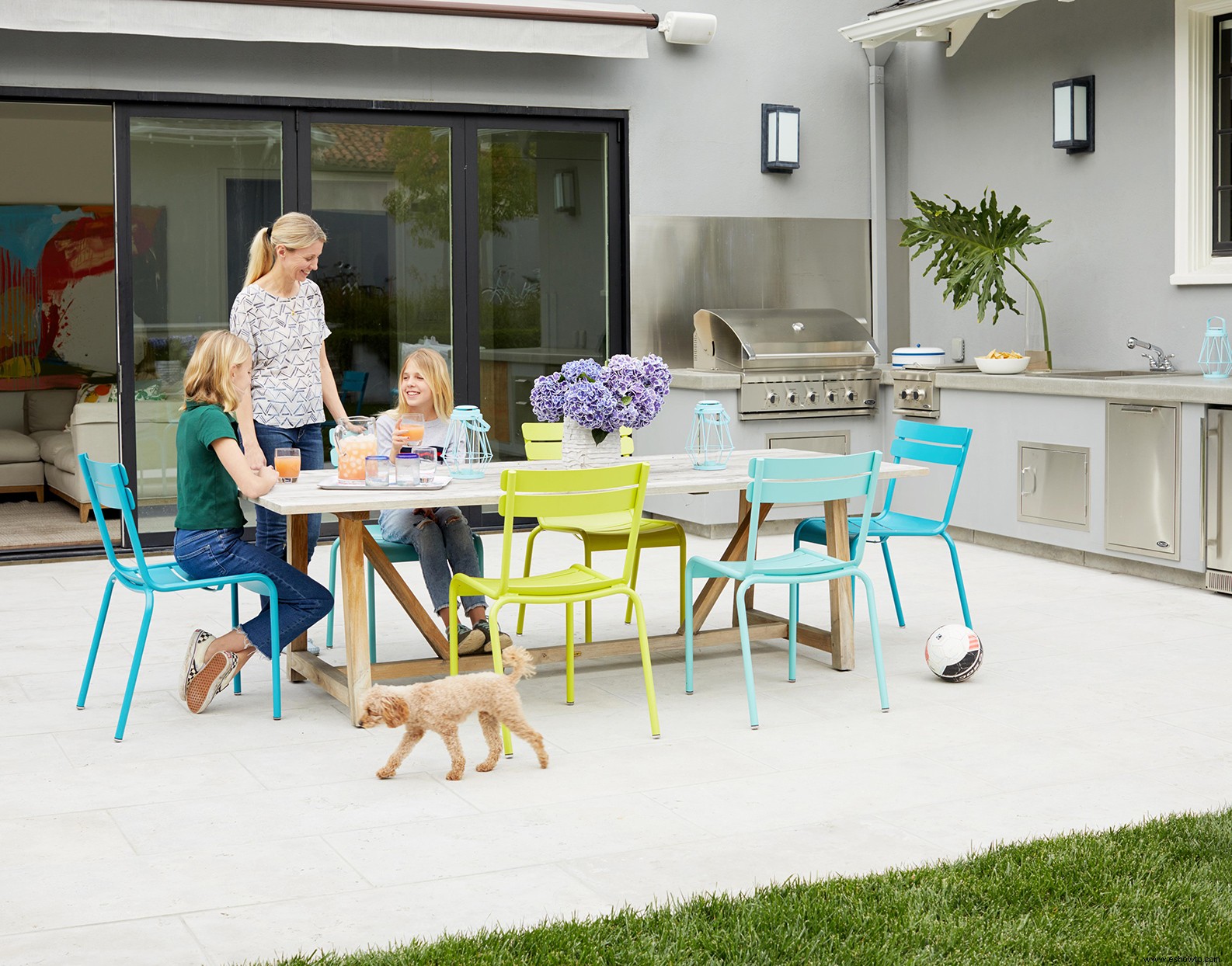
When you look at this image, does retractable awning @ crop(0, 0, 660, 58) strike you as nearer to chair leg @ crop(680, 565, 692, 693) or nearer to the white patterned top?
the white patterned top

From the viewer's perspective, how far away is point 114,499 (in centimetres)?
437

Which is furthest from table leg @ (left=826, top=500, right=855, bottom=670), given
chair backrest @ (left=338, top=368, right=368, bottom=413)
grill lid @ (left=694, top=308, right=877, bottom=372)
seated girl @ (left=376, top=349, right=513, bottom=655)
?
chair backrest @ (left=338, top=368, right=368, bottom=413)

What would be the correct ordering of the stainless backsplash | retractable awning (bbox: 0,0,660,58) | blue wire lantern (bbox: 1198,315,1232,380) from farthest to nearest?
the stainless backsplash
retractable awning (bbox: 0,0,660,58)
blue wire lantern (bbox: 1198,315,1232,380)

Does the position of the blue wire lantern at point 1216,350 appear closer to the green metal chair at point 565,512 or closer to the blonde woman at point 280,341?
the green metal chair at point 565,512

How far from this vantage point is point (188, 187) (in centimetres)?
773

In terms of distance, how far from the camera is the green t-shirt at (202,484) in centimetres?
450

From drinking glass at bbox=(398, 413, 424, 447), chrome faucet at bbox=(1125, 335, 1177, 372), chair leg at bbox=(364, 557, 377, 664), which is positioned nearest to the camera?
drinking glass at bbox=(398, 413, 424, 447)

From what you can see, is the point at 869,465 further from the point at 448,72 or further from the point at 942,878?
the point at 448,72

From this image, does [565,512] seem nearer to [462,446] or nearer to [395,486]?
[395,486]

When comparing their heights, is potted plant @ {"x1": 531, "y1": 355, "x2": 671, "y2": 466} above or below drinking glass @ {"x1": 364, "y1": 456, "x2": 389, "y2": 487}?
above

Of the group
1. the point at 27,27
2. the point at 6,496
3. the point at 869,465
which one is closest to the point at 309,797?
the point at 869,465

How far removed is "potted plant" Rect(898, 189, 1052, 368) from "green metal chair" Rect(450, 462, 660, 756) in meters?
3.77

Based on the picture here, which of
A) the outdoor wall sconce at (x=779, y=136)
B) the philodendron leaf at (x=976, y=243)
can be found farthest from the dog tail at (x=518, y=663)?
the outdoor wall sconce at (x=779, y=136)

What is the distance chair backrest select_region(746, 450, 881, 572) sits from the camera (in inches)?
177
